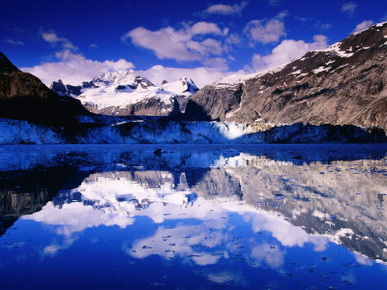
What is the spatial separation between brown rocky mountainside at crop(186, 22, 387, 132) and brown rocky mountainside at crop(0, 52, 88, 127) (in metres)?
62.3

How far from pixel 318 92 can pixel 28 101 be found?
104062 mm

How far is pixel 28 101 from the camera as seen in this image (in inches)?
3179

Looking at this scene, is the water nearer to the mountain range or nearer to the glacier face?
the mountain range

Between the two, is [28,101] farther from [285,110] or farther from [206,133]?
[285,110]

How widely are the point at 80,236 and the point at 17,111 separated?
81.2m

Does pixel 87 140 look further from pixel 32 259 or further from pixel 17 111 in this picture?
pixel 32 259

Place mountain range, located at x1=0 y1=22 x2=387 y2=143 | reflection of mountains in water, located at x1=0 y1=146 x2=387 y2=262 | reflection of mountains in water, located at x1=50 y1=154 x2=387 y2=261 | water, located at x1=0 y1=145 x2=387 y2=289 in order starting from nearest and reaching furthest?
1. water, located at x1=0 y1=145 x2=387 y2=289
2. reflection of mountains in water, located at x1=50 y1=154 x2=387 y2=261
3. reflection of mountains in water, located at x1=0 y1=146 x2=387 y2=262
4. mountain range, located at x1=0 y1=22 x2=387 y2=143

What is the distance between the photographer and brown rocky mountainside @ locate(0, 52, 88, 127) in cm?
7546

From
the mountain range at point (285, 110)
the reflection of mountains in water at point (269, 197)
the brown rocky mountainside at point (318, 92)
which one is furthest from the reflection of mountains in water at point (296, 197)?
the brown rocky mountainside at point (318, 92)

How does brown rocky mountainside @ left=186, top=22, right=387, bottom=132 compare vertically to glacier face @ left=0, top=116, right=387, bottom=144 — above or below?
above

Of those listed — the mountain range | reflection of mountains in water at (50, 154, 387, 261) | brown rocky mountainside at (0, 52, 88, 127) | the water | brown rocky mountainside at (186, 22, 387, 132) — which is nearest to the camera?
the water

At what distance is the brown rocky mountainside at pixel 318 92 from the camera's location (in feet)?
326

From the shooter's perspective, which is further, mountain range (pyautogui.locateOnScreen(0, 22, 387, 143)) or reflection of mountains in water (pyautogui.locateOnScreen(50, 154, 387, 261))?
mountain range (pyautogui.locateOnScreen(0, 22, 387, 143))

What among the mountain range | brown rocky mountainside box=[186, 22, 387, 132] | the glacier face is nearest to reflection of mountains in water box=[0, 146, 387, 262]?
the mountain range
